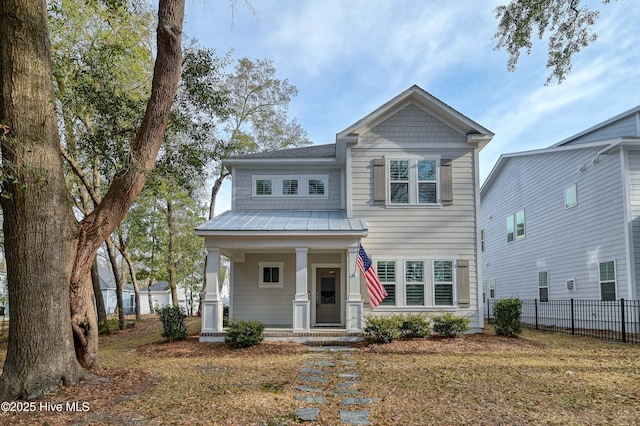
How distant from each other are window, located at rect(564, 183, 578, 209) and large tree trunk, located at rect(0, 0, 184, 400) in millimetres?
15315

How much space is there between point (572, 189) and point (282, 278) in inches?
420

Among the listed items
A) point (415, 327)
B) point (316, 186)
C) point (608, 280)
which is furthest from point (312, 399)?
point (608, 280)

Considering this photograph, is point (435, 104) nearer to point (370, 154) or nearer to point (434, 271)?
point (370, 154)

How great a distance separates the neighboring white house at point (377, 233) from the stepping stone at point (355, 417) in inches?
245

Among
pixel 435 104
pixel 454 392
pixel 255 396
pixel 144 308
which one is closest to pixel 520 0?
pixel 435 104

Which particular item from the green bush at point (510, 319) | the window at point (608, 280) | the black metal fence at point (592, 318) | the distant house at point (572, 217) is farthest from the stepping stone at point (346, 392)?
the window at point (608, 280)

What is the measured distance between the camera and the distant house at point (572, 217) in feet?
43.6

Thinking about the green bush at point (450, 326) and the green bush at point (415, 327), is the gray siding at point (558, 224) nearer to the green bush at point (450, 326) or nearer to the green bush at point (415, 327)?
the green bush at point (450, 326)

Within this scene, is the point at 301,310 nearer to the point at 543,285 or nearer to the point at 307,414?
the point at 307,414

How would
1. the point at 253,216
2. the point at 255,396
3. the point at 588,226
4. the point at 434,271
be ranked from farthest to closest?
the point at 588,226, the point at 253,216, the point at 434,271, the point at 255,396

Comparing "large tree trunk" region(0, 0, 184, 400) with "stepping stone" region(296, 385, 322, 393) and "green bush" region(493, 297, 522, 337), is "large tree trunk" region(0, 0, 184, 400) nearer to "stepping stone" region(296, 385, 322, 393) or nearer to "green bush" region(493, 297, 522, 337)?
Answer: "stepping stone" region(296, 385, 322, 393)

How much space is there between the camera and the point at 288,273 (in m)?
14.4

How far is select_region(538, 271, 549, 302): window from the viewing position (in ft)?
56.7

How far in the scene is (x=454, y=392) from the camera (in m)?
6.63
